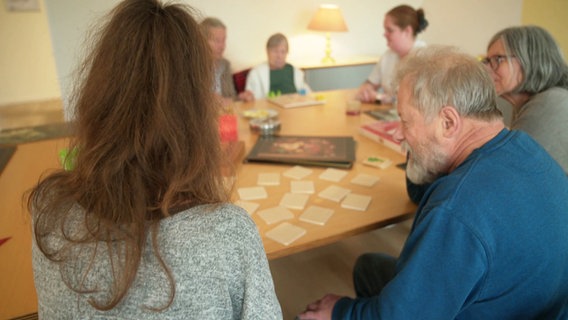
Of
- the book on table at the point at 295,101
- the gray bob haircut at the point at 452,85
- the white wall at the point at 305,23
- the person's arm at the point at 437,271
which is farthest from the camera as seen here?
the white wall at the point at 305,23

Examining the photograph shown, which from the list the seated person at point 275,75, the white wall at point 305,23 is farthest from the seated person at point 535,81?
the white wall at point 305,23

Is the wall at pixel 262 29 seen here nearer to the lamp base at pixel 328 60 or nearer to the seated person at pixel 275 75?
the lamp base at pixel 328 60

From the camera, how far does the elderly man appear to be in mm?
885

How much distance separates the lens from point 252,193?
5.09 ft

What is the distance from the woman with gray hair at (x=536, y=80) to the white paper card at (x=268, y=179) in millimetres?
887

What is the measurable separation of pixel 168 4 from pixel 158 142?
0.25 metres

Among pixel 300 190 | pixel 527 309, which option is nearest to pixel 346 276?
pixel 300 190

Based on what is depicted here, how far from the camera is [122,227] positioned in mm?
690

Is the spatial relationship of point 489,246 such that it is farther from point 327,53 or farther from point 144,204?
point 327,53

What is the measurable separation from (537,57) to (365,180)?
0.78 m

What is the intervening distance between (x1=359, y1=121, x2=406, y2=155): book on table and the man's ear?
0.82 meters

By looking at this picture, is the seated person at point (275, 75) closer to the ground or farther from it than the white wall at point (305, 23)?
closer to the ground

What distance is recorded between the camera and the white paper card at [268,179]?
1633mm

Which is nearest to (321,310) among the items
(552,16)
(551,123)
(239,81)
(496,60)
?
(551,123)
